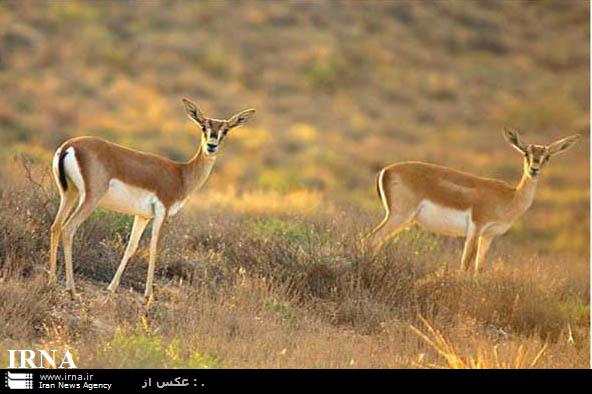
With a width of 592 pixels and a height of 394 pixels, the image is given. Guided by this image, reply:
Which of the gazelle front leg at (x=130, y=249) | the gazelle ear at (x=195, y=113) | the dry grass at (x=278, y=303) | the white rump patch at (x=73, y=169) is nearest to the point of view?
the dry grass at (x=278, y=303)

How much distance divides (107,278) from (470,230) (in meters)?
4.68

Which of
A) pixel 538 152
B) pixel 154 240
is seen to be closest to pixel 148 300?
pixel 154 240

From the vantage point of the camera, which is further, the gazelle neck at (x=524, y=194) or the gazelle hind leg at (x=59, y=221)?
the gazelle neck at (x=524, y=194)

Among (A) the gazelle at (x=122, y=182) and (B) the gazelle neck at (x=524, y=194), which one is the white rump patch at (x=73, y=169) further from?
(B) the gazelle neck at (x=524, y=194)

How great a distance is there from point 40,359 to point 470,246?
6715 millimetres

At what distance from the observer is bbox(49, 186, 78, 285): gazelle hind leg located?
10383mm

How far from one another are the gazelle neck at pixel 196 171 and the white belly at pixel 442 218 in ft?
11.3

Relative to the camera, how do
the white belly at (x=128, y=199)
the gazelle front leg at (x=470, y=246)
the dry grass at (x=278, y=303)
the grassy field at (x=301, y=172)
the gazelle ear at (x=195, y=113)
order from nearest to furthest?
the dry grass at (x=278, y=303) < the grassy field at (x=301, y=172) < the white belly at (x=128, y=199) < the gazelle ear at (x=195, y=113) < the gazelle front leg at (x=470, y=246)

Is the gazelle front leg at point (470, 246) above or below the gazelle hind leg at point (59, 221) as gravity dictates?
below

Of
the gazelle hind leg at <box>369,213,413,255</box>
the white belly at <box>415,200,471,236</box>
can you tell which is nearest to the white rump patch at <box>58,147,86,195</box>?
the gazelle hind leg at <box>369,213,413,255</box>

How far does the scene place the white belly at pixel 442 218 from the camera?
13852 millimetres

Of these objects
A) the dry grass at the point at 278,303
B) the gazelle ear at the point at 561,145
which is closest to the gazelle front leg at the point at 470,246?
the dry grass at the point at 278,303

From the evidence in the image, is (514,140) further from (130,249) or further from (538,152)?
(130,249)

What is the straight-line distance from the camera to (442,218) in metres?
13.9
